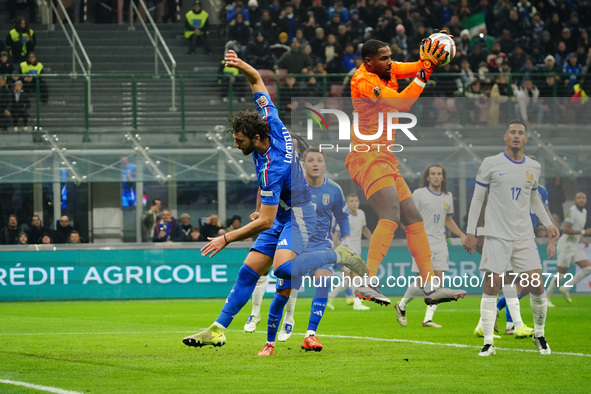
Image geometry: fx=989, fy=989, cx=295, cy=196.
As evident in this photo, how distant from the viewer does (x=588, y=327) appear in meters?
13.6

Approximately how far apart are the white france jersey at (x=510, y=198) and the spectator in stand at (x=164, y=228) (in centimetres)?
1088

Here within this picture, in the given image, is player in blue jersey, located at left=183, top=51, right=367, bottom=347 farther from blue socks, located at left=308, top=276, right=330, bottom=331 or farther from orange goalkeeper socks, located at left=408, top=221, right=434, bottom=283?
orange goalkeeper socks, located at left=408, top=221, right=434, bottom=283

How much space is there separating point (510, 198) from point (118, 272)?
37.4 ft

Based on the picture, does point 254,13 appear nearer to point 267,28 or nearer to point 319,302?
point 267,28

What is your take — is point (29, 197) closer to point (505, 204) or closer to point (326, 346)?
point (326, 346)

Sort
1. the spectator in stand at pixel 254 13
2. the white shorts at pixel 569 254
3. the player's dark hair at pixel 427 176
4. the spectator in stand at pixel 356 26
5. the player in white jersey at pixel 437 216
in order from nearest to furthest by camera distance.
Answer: the player's dark hair at pixel 427 176, the player in white jersey at pixel 437 216, the white shorts at pixel 569 254, the spectator in stand at pixel 356 26, the spectator in stand at pixel 254 13

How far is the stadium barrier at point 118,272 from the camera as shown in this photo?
65.1 feet

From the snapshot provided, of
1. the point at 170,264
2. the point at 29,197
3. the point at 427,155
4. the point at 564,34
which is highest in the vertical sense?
the point at 564,34

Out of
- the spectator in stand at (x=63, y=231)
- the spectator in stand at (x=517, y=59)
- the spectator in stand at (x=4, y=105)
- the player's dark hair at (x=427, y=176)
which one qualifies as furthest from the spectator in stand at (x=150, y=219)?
the spectator in stand at (x=517, y=59)

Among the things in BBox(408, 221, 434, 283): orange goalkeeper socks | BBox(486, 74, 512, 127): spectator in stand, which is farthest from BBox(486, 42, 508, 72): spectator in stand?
BBox(408, 221, 434, 283): orange goalkeeper socks

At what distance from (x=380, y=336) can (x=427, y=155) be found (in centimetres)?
→ 339

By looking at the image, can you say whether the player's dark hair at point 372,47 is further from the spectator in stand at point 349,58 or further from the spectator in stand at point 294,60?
the spectator in stand at point 349,58

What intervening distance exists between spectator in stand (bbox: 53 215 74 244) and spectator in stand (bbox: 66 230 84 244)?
60 mm

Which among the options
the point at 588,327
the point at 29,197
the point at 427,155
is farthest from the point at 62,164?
the point at 588,327
